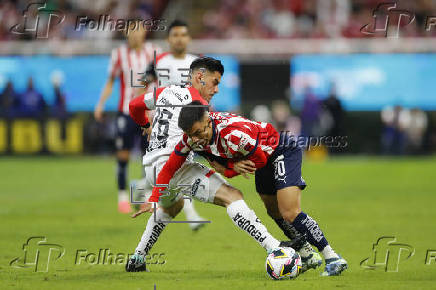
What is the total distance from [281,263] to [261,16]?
20.3 m

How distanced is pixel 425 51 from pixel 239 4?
639 centimetres

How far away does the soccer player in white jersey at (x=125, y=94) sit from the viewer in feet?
41.2

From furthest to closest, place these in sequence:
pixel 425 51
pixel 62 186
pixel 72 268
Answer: pixel 425 51 → pixel 62 186 → pixel 72 268

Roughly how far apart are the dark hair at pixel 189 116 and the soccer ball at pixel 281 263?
132 centimetres

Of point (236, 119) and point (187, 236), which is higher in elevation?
point (236, 119)

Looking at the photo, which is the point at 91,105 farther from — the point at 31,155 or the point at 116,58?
the point at 116,58

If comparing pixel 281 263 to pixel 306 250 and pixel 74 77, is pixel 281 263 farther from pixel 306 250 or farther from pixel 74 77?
pixel 74 77

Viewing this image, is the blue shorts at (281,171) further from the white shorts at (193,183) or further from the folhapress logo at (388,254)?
the folhapress logo at (388,254)

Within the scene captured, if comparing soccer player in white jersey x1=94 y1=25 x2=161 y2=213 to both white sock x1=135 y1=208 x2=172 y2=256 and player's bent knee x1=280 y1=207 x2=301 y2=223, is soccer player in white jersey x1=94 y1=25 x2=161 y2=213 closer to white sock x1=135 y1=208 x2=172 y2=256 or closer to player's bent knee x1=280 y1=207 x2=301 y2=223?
white sock x1=135 y1=208 x2=172 y2=256

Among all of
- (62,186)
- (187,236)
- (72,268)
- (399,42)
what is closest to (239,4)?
(399,42)

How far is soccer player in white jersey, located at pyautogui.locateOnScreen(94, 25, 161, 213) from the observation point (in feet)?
41.2

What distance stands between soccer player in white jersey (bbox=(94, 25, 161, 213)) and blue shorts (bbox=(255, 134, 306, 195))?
5402mm

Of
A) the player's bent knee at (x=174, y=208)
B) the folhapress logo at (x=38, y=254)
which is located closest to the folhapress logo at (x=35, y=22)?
the folhapress logo at (x=38, y=254)

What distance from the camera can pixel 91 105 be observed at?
2589cm
